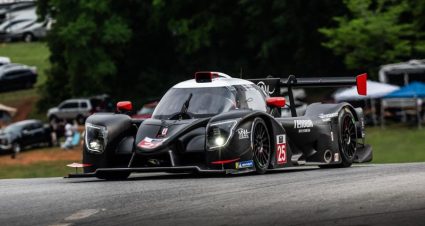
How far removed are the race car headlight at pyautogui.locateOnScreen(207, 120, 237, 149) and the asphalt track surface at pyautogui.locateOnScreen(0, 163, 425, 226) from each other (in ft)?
2.42

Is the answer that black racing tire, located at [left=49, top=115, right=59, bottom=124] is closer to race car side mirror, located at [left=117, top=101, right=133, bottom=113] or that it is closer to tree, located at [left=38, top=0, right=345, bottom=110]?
tree, located at [left=38, top=0, right=345, bottom=110]

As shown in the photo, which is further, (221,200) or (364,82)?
(364,82)

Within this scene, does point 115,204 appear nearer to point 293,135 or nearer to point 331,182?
point 331,182

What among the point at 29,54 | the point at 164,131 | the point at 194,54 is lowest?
the point at 194,54

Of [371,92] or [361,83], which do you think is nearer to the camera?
[361,83]

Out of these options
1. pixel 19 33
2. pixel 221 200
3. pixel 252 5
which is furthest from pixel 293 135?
pixel 19 33

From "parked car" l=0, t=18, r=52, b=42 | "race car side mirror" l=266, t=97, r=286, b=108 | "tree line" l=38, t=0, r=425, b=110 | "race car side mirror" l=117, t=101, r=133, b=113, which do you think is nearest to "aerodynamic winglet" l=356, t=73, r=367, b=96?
"race car side mirror" l=266, t=97, r=286, b=108

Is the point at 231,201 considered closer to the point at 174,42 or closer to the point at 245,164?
the point at 245,164

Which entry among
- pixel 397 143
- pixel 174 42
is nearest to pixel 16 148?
pixel 397 143

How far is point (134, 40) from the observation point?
68750 millimetres

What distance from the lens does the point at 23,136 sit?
48.9 m

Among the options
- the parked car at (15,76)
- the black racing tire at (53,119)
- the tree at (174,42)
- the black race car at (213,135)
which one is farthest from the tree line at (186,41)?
the black race car at (213,135)

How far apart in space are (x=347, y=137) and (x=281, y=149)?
97.8 inches

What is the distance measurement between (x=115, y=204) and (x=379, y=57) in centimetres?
4591
